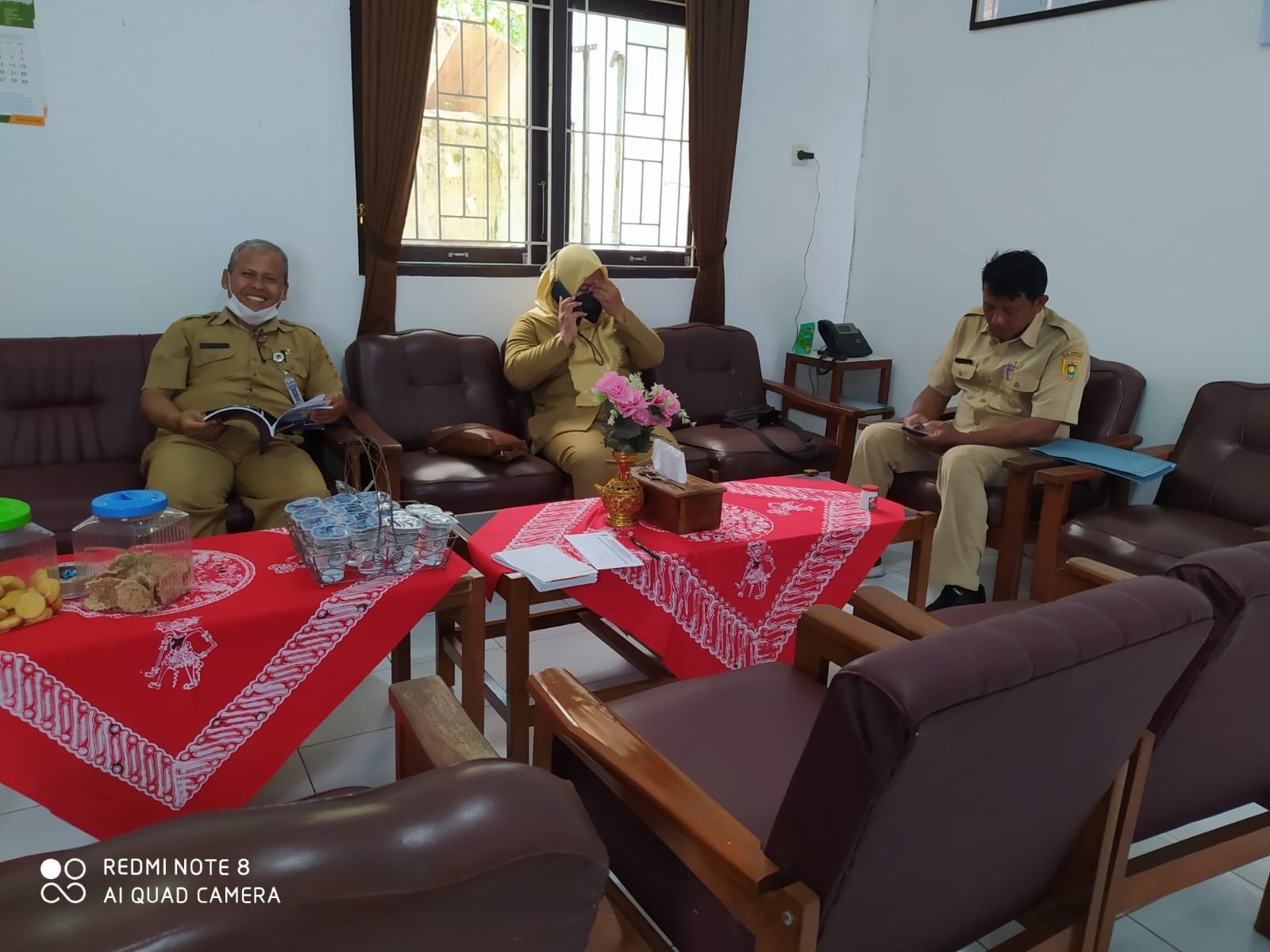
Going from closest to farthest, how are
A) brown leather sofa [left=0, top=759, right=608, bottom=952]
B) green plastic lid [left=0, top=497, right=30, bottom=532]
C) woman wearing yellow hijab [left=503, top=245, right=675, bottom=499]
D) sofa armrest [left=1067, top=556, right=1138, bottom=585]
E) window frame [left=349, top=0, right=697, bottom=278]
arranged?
brown leather sofa [left=0, top=759, right=608, bottom=952]
green plastic lid [left=0, top=497, right=30, bottom=532]
sofa armrest [left=1067, top=556, right=1138, bottom=585]
woman wearing yellow hijab [left=503, top=245, right=675, bottom=499]
window frame [left=349, top=0, right=697, bottom=278]

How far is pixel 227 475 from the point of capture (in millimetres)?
2818

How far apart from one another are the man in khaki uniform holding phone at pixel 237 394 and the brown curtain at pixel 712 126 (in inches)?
75.1

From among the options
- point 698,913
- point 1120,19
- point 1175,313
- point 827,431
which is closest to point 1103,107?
point 1120,19

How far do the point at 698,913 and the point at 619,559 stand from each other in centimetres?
102

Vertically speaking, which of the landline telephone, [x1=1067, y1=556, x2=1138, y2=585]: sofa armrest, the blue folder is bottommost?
[x1=1067, y1=556, x2=1138, y2=585]: sofa armrest

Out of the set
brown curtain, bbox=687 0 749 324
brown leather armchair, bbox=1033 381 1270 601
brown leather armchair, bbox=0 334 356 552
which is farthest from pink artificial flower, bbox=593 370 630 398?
brown curtain, bbox=687 0 749 324

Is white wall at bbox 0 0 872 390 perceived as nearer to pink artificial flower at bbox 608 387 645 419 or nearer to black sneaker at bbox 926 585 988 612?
pink artificial flower at bbox 608 387 645 419

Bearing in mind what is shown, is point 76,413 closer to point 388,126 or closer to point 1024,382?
point 388,126

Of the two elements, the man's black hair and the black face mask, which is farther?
the black face mask

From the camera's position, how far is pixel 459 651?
2176 mm

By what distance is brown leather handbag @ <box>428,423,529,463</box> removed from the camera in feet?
10.3

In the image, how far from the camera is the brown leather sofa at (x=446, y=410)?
9.89 feet

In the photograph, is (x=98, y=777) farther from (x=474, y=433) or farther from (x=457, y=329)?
(x=457, y=329)

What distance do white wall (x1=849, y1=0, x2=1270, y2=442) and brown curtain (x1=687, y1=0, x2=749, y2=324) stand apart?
0.88 meters
